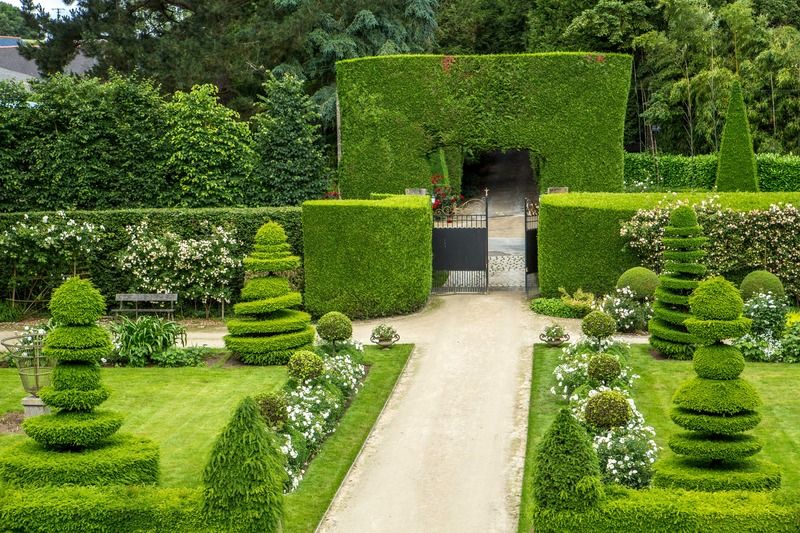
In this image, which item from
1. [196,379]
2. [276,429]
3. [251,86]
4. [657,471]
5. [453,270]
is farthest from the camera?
[251,86]

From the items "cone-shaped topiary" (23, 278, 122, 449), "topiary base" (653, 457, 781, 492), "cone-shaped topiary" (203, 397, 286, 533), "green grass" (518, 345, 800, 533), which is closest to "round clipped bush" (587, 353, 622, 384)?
"green grass" (518, 345, 800, 533)

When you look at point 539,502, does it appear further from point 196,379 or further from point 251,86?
point 251,86

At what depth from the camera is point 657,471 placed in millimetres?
15117

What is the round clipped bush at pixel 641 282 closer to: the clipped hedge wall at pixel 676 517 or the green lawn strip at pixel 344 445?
the green lawn strip at pixel 344 445

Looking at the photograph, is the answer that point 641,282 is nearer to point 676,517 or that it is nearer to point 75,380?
point 676,517

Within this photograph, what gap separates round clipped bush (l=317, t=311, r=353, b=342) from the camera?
2384cm

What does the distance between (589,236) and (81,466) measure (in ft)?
56.1

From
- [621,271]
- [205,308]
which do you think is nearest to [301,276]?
[205,308]

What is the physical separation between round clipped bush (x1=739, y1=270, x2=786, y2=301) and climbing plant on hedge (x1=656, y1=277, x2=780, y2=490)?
11.7m

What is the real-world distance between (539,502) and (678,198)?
16794 millimetres

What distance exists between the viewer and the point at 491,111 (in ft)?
111

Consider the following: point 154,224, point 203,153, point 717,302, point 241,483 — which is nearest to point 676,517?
point 717,302

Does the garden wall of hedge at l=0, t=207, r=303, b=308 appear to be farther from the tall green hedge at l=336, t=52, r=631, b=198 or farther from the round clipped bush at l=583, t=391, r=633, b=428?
the round clipped bush at l=583, t=391, r=633, b=428

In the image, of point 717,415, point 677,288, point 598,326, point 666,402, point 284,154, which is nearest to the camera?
point 717,415
